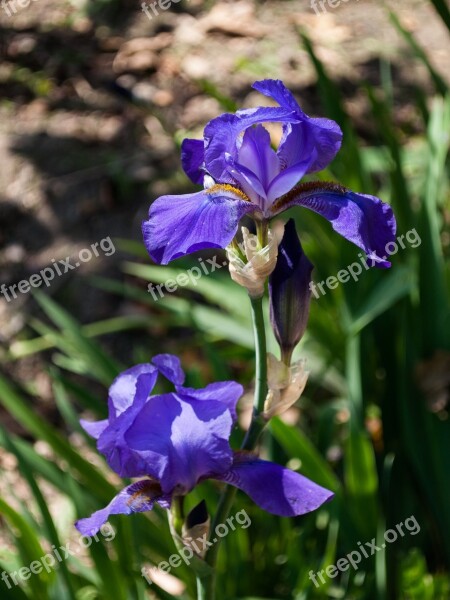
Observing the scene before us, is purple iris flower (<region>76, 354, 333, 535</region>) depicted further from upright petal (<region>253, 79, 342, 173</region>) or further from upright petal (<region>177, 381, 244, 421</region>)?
upright petal (<region>253, 79, 342, 173</region>)

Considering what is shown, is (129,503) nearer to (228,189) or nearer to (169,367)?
(169,367)

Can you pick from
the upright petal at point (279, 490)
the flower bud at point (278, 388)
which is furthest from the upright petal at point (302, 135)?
the upright petal at point (279, 490)

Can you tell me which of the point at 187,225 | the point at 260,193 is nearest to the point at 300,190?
the point at 260,193

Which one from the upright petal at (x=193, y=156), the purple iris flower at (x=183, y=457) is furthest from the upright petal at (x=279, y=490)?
the upright petal at (x=193, y=156)

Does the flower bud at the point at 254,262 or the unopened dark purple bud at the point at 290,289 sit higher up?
the flower bud at the point at 254,262

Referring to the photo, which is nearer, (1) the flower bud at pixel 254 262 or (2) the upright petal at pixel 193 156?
(1) the flower bud at pixel 254 262

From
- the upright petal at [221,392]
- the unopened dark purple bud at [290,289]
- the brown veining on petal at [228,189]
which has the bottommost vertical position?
the upright petal at [221,392]

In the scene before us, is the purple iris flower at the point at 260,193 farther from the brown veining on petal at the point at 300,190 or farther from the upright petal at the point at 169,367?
the upright petal at the point at 169,367

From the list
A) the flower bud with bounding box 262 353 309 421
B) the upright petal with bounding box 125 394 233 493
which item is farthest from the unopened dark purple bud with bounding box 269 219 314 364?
the upright petal with bounding box 125 394 233 493
